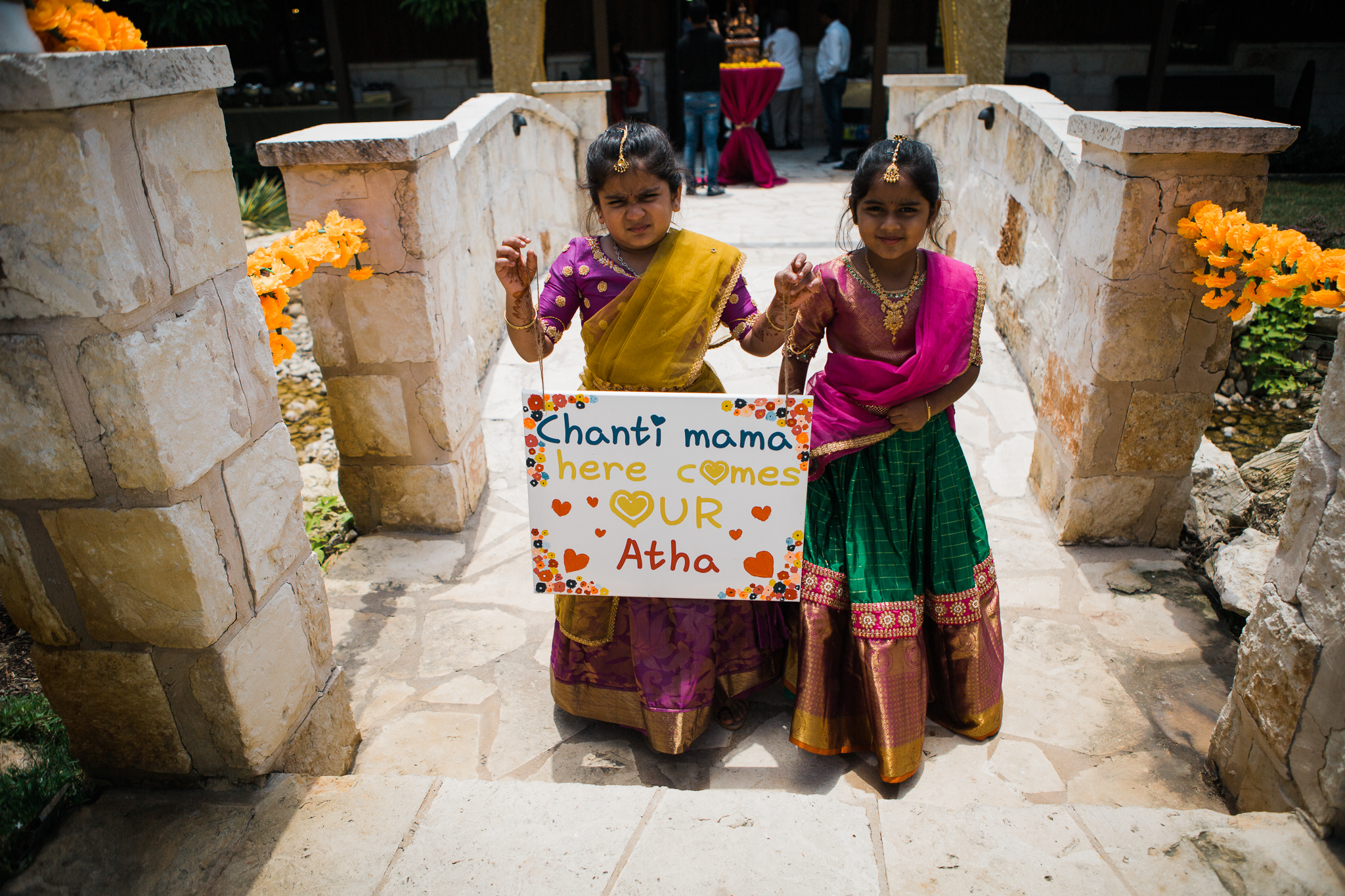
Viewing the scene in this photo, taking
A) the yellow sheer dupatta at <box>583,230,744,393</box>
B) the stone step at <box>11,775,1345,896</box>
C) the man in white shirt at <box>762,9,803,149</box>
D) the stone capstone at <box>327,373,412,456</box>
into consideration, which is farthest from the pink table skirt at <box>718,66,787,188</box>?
the stone step at <box>11,775,1345,896</box>

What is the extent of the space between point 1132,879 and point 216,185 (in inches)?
85.9

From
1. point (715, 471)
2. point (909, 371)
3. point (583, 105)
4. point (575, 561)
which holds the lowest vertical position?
point (575, 561)

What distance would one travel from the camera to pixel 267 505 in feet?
5.95

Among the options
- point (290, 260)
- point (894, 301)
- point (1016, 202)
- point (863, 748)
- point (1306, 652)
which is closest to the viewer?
point (1306, 652)

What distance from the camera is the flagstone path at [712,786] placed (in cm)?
158

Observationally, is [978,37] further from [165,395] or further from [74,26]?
[165,395]

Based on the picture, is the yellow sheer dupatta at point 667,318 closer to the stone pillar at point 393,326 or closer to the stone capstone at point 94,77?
the stone capstone at point 94,77

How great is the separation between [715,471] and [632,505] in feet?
0.67

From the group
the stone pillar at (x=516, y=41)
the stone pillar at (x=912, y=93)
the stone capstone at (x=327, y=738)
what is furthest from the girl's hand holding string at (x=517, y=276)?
the stone pillar at (x=912, y=93)

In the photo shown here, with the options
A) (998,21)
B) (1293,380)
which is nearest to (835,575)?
(1293,380)

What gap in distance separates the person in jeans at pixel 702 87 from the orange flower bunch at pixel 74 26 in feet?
24.3

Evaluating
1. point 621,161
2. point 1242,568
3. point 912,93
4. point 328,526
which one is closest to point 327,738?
point 621,161

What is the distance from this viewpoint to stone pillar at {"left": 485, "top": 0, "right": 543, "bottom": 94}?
6613mm

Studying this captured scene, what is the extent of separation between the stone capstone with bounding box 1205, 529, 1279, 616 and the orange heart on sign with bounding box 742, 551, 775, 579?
5.89 feet
